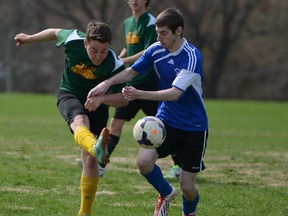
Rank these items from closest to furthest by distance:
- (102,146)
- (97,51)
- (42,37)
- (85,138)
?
(102,146) → (85,138) → (97,51) → (42,37)

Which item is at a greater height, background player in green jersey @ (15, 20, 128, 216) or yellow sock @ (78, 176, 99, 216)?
background player in green jersey @ (15, 20, 128, 216)

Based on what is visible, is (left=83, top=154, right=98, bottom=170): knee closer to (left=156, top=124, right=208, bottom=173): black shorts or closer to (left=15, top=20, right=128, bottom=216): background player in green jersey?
(left=15, top=20, right=128, bottom=216): background player in green jersey

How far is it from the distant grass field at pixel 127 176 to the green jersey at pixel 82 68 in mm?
1055

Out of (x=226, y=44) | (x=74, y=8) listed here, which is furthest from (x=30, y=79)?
(x=226, y=44)

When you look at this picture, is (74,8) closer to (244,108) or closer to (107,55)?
(244,108)

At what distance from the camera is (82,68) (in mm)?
6062

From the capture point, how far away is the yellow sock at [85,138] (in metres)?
5.29

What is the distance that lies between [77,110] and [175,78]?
82 centimetres

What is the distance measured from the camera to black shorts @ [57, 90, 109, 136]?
5.86 metres

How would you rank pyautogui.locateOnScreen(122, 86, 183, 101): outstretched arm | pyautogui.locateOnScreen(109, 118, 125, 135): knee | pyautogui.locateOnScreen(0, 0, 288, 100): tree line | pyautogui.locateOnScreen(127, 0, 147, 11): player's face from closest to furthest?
pyautogui.locateOnScreen(122, 86, 183, 101): outstretched arm, pyautogui.locateOnScreen(127, 0, 147, 11): player's face, pyautogui.locateOnScreen(109, 118, 125, 135): knee, pyautogui.locateOnScreen(0, 0, 288, 100): tree line

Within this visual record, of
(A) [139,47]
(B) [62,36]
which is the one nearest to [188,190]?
(B) [62,36]

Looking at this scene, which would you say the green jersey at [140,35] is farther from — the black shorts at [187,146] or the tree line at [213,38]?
the tree line at [213,38]

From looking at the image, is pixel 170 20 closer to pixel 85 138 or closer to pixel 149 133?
pixel 149 133

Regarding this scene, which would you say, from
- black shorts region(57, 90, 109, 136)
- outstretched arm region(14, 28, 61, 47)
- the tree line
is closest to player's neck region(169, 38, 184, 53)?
black shorts region(57, 90, 109, 136)
